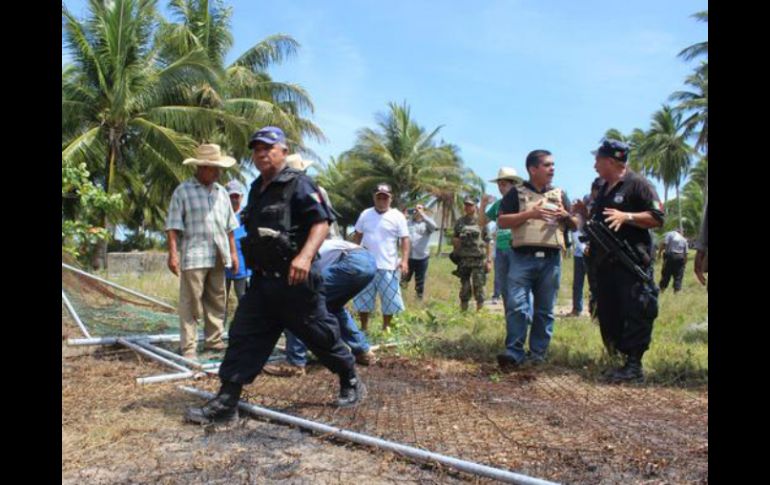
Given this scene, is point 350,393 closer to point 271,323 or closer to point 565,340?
point 271,323

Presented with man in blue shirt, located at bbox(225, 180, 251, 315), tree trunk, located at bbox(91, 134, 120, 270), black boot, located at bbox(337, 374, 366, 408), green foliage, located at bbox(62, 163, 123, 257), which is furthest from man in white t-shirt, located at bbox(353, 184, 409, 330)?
tree trunk, located at bbox(91, 134, 120, 270)

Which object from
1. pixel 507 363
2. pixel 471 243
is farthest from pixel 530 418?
pixel 471 243

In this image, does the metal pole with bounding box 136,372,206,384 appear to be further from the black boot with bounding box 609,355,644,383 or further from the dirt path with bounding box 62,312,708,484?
the black boot with bounding box 609,355,644,383

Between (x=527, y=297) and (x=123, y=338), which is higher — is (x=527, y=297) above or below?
above

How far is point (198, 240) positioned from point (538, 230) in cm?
305

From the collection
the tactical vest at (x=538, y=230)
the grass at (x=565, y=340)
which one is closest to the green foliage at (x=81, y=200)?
the grass at (x=565, y=340)

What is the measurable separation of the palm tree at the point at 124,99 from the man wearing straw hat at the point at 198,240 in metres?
13.7

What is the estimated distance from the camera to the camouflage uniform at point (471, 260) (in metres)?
9.26

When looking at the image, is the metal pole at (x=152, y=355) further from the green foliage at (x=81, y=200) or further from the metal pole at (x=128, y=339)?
the green foliage at (x=81, y=200)

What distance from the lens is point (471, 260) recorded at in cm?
926
